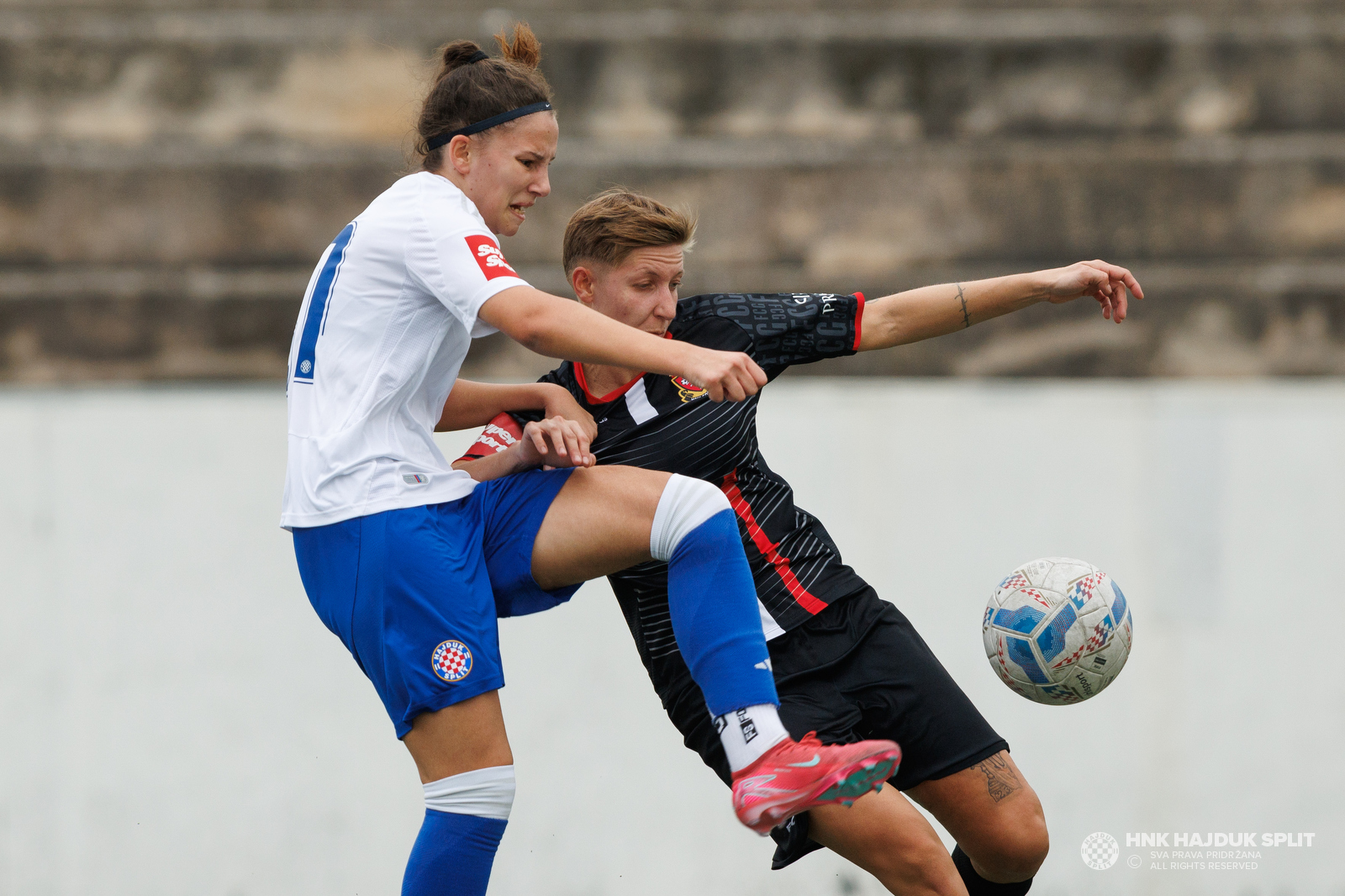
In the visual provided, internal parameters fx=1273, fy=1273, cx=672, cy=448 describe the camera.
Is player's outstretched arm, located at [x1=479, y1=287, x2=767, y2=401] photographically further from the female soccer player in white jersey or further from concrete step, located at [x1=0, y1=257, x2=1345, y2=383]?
concrete step, located at [x1=0, y1=257, x2=1345, y2=383]

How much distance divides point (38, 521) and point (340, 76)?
2.19 m

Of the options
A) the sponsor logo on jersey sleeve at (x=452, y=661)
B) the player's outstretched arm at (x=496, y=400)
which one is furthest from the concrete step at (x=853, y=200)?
the sponsor logo on jersey sleeve at (x=452, y=661)

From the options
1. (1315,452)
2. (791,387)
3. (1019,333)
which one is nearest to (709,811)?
(791,387)

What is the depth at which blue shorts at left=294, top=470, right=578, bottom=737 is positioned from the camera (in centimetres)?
238

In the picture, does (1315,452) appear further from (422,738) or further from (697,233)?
(422,738)

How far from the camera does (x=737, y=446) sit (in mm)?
3004

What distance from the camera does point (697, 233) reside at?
5281mm

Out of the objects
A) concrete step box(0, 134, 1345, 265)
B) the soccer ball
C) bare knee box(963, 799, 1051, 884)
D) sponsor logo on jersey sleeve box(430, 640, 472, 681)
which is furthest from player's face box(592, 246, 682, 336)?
concrete step box(0, 134, 1345, 265)

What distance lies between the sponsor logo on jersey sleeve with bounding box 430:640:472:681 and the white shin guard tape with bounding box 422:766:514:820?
193mm

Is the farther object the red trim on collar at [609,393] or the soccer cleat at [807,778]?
the red trim on collar at [609,393]

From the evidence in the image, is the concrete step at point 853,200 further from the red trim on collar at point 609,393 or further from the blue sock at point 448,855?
the blue sock at point 448,855

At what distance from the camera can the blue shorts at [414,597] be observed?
238 centimetres

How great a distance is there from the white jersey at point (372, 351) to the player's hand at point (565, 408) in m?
0.42

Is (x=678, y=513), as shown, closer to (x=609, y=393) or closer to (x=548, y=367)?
(x=609, y=393)
